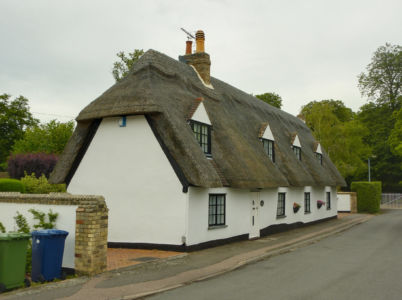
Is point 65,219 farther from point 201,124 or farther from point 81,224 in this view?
point 201,124

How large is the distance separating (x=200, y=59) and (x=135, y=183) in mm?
8540

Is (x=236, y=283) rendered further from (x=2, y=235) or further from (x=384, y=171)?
(x=384, y=171)

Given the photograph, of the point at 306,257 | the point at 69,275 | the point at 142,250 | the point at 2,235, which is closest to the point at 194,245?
the point at 142,250

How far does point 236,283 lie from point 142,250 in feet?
17.3

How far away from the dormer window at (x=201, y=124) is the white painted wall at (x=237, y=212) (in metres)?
1.97

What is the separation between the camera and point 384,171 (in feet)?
185

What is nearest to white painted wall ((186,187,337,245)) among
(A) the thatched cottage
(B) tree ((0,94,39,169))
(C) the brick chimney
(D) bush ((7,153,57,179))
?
(A) the thatched cottage

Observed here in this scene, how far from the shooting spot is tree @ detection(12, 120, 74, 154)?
4406 cm

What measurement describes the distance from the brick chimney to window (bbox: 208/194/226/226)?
692 centimetres

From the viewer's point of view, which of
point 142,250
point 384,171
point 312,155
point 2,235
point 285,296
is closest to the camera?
point 285,296

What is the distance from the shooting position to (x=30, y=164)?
116 feet

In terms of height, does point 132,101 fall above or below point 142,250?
above

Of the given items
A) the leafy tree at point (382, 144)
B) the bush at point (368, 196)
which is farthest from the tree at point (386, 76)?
the bush at point (368, 196)

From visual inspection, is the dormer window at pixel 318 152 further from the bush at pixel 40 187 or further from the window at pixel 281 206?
the bush at pixel 40 187
